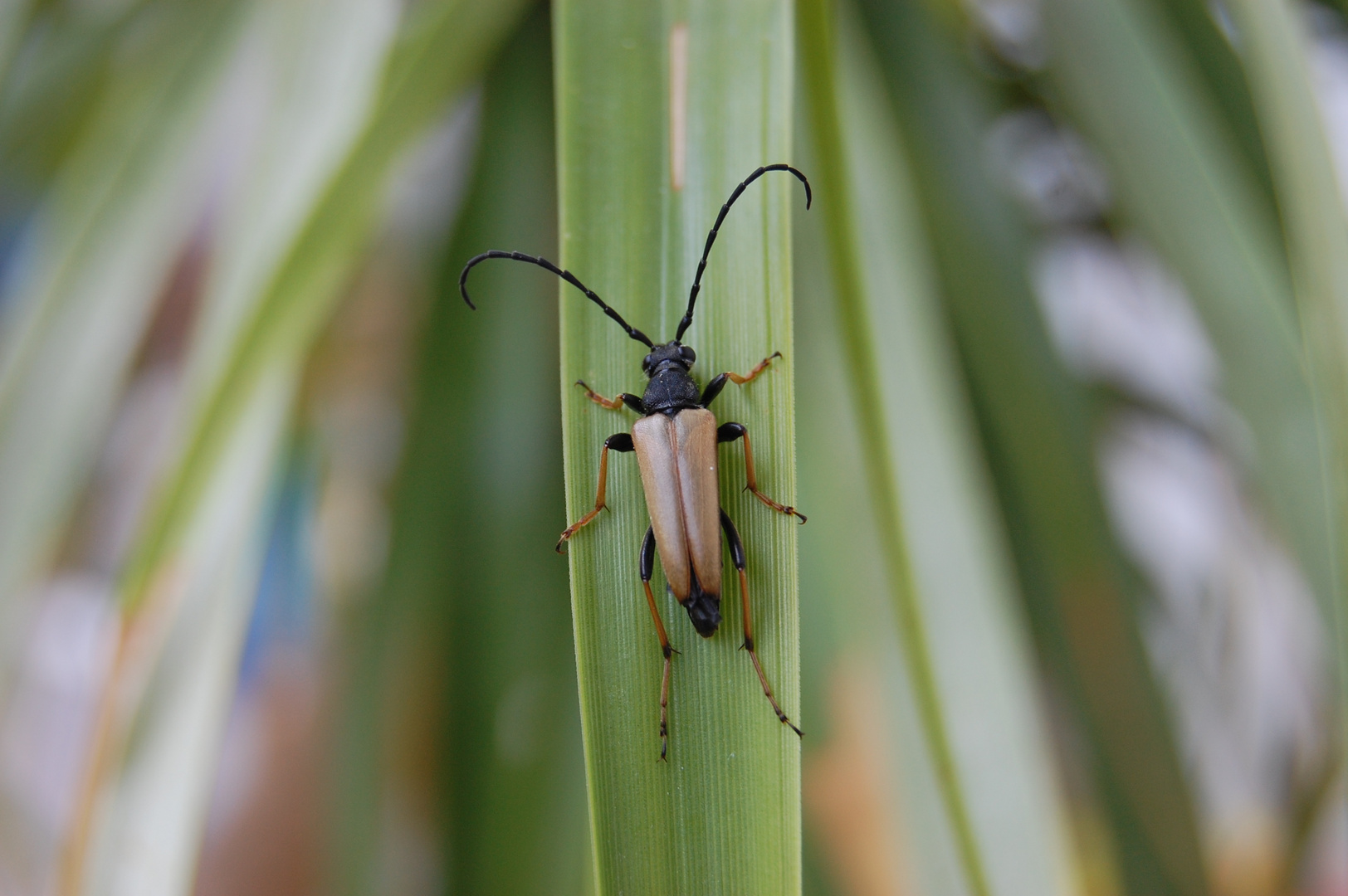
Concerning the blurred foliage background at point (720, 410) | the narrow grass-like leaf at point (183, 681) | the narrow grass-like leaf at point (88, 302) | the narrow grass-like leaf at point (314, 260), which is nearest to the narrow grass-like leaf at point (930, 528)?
the blurred foliage background at point (720, 410)

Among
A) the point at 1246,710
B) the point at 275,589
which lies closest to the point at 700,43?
the point at 275,589

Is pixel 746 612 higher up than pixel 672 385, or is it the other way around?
pixel 672 385

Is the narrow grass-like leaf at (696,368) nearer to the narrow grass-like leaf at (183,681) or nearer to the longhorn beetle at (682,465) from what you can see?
the longhorn beetle at (682,465)

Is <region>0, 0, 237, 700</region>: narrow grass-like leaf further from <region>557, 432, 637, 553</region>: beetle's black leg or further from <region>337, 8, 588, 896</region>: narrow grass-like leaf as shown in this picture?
<region>557, 432, 637, 553</region>: beetle's black leg

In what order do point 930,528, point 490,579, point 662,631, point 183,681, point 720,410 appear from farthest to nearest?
point 490,579, point 930,528, point 720,410, point 183,681, point 662,631

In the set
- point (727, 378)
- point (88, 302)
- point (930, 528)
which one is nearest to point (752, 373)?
point (727, 378)

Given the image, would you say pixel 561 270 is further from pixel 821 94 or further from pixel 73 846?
pixel 73 846

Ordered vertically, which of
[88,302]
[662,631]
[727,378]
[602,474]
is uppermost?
[88,302]

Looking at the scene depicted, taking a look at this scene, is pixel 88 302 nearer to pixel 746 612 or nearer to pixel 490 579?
pixel 490 579
